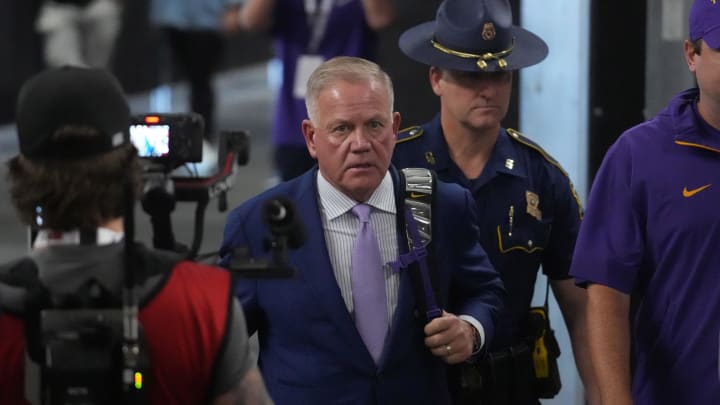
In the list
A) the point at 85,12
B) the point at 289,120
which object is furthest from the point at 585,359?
the point at 85,12

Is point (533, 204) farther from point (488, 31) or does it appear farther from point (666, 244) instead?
point (666, 244)

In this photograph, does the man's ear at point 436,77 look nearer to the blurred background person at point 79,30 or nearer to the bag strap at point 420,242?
the bag strap at point 420,242

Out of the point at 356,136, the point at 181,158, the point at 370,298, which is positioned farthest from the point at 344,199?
the point at 181,158

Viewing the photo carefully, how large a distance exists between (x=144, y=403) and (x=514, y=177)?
1947 millimetres

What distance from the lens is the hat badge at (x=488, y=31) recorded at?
4887 millimetres

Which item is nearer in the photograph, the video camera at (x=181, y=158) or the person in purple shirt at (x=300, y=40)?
the video camera at (x=181, y=158)

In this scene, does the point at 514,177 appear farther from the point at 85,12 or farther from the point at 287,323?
the point at 85,12

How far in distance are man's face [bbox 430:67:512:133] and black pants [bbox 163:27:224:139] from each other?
7844 millimetres

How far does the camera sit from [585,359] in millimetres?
4977

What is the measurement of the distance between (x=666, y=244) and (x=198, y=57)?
907cm

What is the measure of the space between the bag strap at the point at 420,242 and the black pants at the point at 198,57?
8626 millimetres

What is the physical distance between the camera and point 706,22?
384 cm

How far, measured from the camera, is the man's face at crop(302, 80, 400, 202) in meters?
4.02


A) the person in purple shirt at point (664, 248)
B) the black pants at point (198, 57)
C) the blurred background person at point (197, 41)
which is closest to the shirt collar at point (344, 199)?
the person in purple shirt at point (664, 248)
